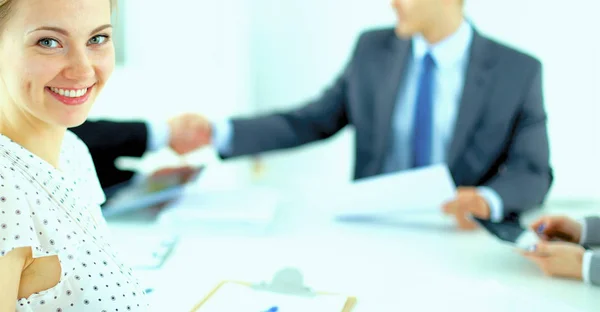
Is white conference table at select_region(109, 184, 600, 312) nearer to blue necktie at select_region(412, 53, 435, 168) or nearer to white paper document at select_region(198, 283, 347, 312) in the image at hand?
white paper document at select_region(198, 283, 347, 312)

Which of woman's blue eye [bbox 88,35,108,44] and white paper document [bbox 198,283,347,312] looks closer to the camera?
woman's blue eye [bbox 88,35,108,44]

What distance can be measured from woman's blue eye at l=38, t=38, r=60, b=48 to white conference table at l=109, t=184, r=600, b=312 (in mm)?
491

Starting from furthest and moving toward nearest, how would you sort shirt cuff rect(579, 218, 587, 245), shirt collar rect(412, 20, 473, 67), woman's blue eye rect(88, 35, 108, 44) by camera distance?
shirt collar rect(412, 20, 473, 67) → shirt cuff rect(579, 218, 587, 245) → woman's blue eye rect(88, 35, 108, 44)

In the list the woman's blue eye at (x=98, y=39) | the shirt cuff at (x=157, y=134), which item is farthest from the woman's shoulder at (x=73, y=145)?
the shirt cuff at (x=157, y=134)

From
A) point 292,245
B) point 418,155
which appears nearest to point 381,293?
point 292,245

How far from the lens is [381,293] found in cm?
115

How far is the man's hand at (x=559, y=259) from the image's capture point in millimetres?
1229

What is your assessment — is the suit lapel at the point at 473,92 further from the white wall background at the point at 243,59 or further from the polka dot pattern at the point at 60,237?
the polka dot pattern at the point at 60,237

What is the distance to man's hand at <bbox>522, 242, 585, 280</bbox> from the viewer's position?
1229mm

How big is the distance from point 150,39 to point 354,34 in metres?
0.94

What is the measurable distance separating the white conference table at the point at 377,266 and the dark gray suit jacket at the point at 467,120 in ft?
0.77

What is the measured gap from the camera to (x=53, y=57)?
2.57 ft

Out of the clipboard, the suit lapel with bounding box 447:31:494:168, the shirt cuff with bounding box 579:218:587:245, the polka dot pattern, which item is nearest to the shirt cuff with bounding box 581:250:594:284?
the shirt cuff with bounding box 579:218:587:245

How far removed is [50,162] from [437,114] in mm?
1348
